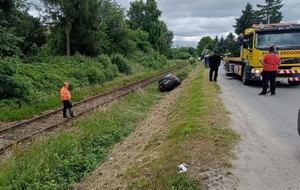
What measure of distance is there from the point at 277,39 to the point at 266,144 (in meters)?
10.3

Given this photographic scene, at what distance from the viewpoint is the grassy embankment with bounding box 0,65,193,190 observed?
6.38 metres

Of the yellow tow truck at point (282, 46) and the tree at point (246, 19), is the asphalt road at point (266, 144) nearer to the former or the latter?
the yellow tow truck at point (282, 46)

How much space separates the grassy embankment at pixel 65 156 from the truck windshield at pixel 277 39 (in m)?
7.49

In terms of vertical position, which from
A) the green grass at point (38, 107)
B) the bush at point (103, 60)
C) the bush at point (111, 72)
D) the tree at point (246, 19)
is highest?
the tree at point (246, 19)

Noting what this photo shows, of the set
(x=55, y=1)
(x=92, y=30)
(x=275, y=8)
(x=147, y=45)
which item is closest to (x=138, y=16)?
(x=147, y=45)

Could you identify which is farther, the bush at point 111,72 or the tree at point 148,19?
the tree at point 148,19

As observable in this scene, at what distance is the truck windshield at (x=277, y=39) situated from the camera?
599 inches

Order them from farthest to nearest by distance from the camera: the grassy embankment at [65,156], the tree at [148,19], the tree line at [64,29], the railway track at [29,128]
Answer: the tree at [148,19]
the tree line at [64,29]
the railway track at [29,128]
the grassy embankment at [65,156]

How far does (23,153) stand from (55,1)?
70.9 ft

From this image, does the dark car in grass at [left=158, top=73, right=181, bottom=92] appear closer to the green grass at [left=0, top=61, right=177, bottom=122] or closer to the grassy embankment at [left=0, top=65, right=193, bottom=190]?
the green grass at [left=0, top=61, right=177, bottom=122]

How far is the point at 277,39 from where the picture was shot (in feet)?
50.3

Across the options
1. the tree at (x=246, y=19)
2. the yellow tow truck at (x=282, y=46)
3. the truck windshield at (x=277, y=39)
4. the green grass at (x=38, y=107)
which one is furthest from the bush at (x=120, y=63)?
the tree at (x=246, y=19)

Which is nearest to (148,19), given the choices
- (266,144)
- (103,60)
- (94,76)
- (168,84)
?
(103,60)

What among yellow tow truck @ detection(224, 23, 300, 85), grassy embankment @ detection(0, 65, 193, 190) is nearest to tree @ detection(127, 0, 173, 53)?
yellow tow truck @ detection(224, 23, 300, 85)
